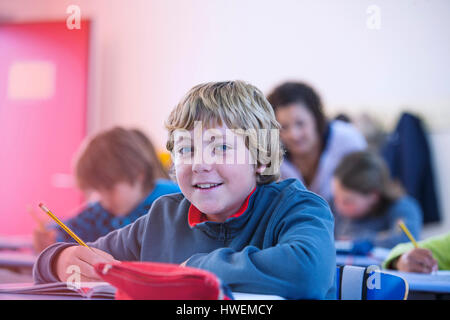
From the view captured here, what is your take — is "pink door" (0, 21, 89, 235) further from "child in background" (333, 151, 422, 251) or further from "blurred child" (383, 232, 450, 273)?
"child in background" (333, 151, 422, 251)

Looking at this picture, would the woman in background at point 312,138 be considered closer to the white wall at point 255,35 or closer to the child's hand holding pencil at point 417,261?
the child's hand holding pencil at point 417,261

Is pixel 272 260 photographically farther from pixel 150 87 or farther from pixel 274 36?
pixel 150 87

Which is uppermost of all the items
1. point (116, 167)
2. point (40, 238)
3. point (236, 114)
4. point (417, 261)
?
point (236, 114)

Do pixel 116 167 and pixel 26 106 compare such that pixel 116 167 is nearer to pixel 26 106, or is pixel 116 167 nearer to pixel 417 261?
pixel 26 106

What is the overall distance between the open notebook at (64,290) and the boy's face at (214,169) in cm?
15

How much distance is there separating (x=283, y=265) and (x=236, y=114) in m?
0.19

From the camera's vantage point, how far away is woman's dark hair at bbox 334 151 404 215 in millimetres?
2105

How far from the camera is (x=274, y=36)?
819mm

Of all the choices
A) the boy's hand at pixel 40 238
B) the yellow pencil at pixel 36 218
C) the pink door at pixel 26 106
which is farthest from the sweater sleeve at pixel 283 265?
the boy's hand at pixel 40 238

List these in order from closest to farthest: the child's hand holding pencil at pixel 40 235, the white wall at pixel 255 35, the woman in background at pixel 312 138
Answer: the white wall at pixel 255 35, the child's hand holding pencil at pixel 40 235, the woman in background at pixel 312 138

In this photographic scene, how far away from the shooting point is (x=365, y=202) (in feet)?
7.01

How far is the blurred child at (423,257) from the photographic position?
0.97m

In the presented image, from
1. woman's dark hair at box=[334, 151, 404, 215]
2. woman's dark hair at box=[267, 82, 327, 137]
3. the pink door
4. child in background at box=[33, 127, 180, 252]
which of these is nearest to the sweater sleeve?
the pink door

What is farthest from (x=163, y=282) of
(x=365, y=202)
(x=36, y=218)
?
(x=365, y=202)
